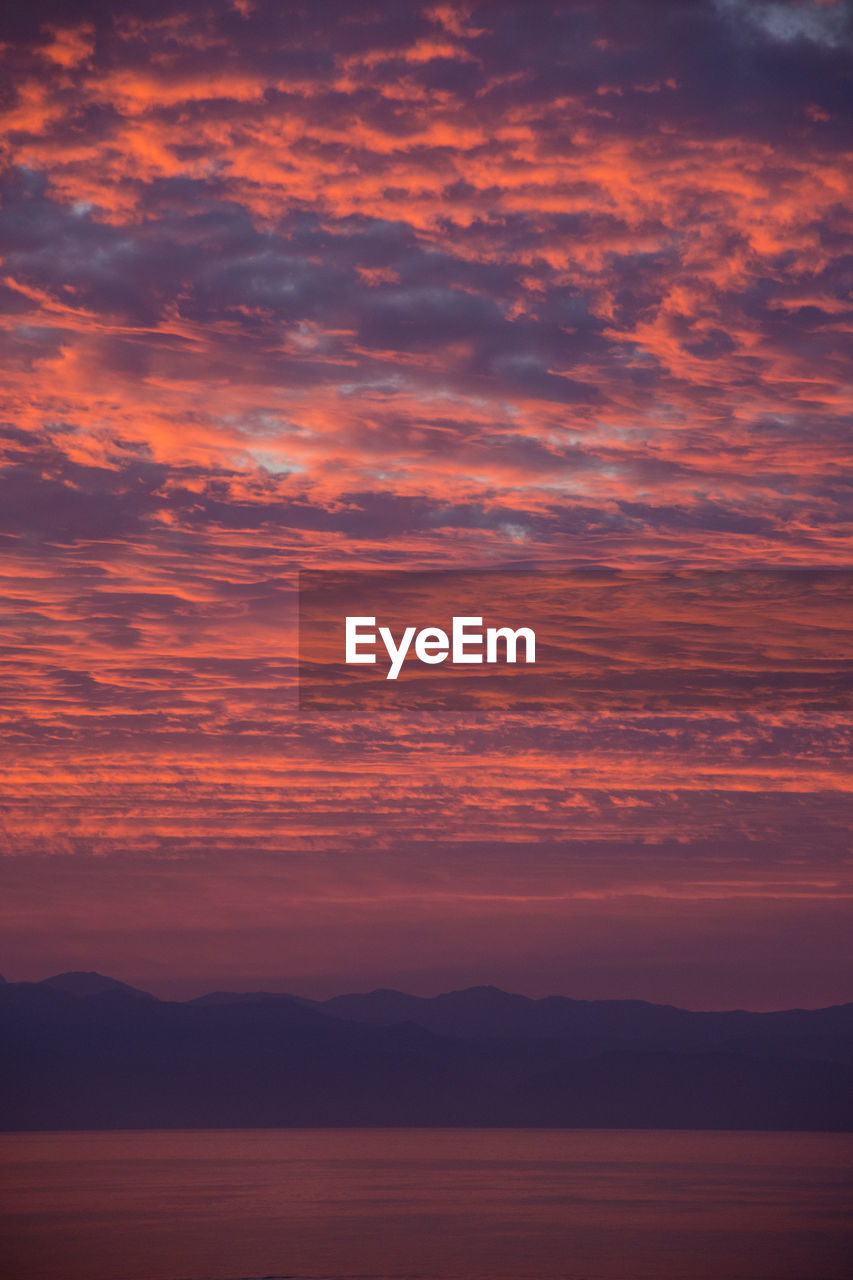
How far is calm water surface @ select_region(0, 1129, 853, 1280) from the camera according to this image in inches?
2749

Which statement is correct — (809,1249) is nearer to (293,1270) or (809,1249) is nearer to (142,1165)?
(293,1270)

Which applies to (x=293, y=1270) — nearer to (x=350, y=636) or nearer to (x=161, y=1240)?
(x=161, y=1240)

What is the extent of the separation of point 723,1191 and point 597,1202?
18.7m

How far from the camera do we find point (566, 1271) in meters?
69.2

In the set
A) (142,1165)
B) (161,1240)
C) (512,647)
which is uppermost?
(512,647)

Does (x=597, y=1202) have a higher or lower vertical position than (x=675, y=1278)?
lower

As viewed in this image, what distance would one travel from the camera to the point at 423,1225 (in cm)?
9244

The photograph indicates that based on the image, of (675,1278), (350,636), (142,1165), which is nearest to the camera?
(350,636)

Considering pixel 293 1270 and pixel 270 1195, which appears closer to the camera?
pixel 293 1270

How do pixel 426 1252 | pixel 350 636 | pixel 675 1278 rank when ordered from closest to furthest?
pixel 350 636 → pixel 675 1278 → pixel 426 1252

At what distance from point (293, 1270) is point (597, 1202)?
5481cm

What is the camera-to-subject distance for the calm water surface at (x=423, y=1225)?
69812 millimetres

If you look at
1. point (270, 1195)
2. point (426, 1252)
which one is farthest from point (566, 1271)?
point (270, 1195)

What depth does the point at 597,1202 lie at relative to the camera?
381ft
